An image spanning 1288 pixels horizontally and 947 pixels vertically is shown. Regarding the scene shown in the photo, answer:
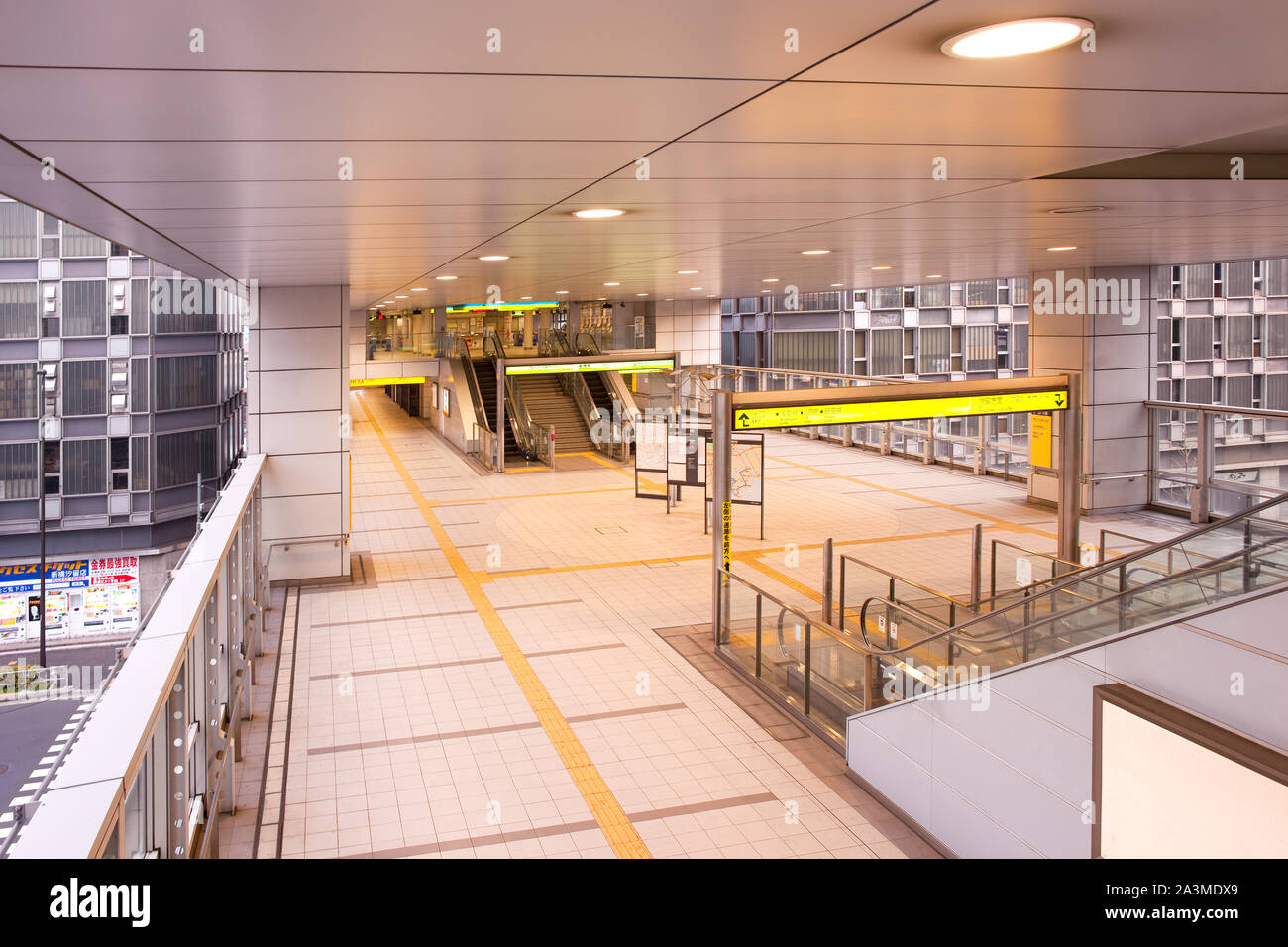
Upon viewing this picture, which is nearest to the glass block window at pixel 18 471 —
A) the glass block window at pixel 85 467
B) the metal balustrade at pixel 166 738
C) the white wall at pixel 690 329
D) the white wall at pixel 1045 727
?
the glass block window at pixel 85 467

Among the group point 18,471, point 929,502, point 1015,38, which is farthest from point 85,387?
point 1015,38

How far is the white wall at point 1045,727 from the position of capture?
3.50m

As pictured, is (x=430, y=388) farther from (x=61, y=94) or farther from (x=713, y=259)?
(x=61, y=94)

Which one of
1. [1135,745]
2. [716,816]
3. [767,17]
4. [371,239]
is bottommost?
[716,816]

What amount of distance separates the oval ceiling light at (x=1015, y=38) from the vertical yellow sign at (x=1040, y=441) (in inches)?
495

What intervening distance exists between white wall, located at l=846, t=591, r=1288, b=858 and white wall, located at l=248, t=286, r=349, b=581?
21.8 ft

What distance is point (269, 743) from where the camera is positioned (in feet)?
22.5

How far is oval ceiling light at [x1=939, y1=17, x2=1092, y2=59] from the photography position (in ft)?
Result: 6.96

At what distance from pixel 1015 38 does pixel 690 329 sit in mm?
21482

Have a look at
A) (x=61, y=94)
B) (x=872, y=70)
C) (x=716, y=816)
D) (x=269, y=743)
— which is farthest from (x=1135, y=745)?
(x=269, y=743)

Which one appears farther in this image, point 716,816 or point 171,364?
point 171,364

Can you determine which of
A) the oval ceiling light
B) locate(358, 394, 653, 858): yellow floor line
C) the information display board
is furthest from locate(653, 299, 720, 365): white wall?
the oval ceiling light
